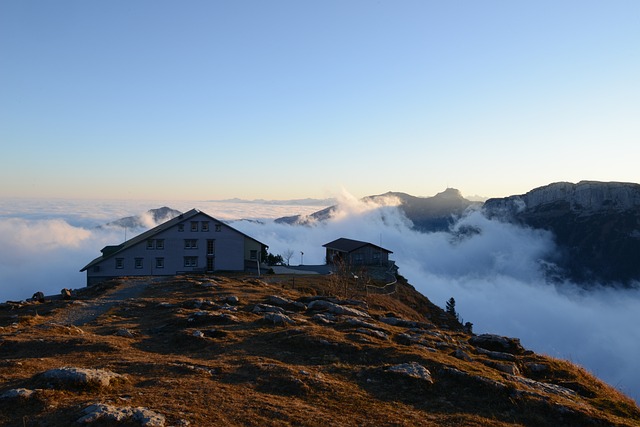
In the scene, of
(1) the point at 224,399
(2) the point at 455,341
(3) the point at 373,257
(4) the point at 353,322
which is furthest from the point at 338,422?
(3) the point at 373,257

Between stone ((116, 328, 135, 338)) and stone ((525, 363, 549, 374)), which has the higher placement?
stone ((116, 328, 135, 338))

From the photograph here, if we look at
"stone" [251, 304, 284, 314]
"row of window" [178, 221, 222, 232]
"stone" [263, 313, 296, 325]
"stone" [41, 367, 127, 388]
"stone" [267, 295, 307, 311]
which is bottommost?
"stone" [267, 295, 307, 311]

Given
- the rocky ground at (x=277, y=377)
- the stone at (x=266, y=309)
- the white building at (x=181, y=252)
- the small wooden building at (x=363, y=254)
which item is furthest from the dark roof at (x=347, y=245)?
the rocky ground at (x=277, y=377)

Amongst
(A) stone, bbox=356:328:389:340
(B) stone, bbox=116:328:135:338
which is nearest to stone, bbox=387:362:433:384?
(A) stone, bbox=356:328:389:340

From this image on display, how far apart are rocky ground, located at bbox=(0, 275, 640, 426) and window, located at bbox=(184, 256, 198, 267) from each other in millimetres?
46672

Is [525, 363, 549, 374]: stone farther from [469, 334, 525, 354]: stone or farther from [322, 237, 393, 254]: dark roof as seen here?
[322, 237, 393, 254]: dark roof

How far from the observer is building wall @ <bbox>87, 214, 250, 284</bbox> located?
7094 centimetres

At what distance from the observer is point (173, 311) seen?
1163 inches

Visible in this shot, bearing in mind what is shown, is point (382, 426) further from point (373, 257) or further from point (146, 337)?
point (373, 257)

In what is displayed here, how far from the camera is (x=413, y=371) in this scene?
52.3 ft

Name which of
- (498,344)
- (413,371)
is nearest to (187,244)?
(498,344)

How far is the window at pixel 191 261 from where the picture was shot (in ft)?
243

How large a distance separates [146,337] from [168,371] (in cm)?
813

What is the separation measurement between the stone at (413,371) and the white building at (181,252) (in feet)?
203
